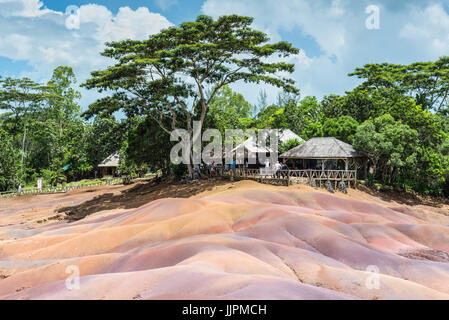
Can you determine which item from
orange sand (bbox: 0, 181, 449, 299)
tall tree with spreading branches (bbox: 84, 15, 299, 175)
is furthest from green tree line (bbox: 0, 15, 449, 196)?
orange sand (bbox: 0, 181, 449, 299)

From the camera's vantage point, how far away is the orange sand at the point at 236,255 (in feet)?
23.7

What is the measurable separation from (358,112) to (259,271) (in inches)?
1366

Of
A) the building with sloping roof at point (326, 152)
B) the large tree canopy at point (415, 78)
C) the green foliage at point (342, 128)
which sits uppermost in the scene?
the large tree canopy at point (415, 78)

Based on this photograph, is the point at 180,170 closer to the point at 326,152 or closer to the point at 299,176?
the point at 299,176

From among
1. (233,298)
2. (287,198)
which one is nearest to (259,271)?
(233,298)

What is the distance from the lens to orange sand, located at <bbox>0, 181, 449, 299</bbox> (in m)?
7.23

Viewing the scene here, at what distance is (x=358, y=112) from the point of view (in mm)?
38219

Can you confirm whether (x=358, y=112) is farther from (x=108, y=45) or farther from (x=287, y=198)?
(x=108, y=45)

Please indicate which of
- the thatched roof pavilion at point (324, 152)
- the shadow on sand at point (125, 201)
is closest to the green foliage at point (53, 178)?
the shadow on sand at point (125, 201)

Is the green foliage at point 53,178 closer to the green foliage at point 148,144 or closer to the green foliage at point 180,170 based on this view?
the green foliage at point 148,144

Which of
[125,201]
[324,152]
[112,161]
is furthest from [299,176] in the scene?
[112,161]

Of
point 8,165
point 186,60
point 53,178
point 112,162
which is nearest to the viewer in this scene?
point 186,60

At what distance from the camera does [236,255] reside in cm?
964
